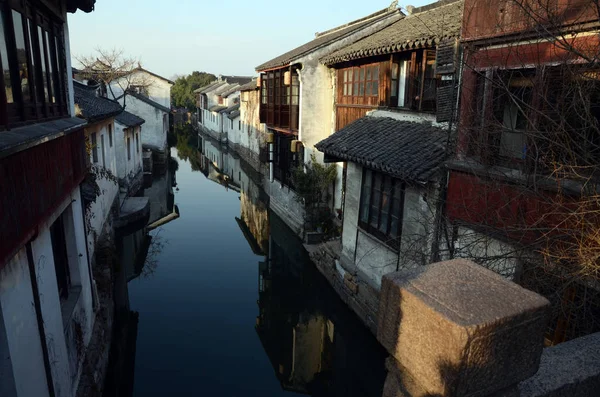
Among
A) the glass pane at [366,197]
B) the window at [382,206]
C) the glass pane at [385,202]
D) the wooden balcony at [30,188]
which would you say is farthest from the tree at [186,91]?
the wooden balcony at [30,188]

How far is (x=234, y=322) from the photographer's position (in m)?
12.4

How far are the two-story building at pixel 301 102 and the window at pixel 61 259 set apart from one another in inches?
423

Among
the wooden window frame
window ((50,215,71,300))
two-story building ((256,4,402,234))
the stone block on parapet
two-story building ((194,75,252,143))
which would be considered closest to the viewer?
the stone block on parapet

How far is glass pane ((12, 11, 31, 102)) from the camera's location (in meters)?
5.38

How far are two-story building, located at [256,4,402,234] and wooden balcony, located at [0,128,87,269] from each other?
11168 mm

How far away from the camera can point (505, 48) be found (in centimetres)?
636

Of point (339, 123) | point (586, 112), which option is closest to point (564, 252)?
point (586, 112)

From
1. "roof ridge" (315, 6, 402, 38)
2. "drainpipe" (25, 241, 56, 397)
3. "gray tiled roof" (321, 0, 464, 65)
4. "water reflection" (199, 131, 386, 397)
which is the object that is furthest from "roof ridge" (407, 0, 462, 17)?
"drainpipe" (25, 241, 56, 397)

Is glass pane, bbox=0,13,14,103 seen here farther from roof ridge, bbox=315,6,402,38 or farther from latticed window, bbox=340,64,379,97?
roof ridge, bbox=315,6,402,38

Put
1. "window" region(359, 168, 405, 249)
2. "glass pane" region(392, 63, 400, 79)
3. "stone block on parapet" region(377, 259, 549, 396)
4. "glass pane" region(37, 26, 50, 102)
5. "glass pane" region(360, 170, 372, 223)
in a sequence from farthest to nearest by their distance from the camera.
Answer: "glass pane" region(392, 63, 400, 79) → "glass pane" region(360, 170, 372, 223) → "window" region(359, 168, 405, 249) → "glass pane" region(37, 26, 50, 102) → "stone block on parapet" region(377, 259, 549, 396)

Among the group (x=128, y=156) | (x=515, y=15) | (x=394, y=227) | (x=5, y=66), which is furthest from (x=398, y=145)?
(x=128, y=156)

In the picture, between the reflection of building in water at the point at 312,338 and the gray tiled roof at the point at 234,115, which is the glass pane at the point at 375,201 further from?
the gray tiled roof at the point at 234,115

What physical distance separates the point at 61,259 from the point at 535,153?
846 centimetres

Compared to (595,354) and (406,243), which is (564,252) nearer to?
(595,354)
